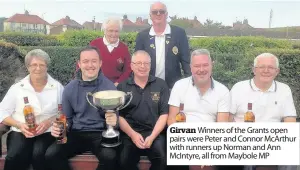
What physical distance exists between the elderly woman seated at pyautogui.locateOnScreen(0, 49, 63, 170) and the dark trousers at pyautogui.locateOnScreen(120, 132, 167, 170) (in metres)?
0.70

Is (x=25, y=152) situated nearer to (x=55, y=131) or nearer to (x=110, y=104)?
(x=55, y=131)

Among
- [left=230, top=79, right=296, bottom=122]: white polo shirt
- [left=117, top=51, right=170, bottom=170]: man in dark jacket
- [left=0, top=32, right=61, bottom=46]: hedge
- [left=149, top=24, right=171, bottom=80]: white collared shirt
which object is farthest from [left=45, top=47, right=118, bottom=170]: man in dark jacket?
[left=0, top=32, right=61, bottom=46]: hedge

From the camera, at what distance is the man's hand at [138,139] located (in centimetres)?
307

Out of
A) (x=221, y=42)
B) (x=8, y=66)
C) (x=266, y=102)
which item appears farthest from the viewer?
(x=221, y=42)

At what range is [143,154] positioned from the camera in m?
3.12

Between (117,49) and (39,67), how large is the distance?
1.01 m

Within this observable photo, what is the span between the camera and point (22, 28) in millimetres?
21422

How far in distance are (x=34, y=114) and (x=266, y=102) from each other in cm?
216

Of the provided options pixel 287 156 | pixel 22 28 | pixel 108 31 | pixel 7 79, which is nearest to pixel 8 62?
pixel 7 79

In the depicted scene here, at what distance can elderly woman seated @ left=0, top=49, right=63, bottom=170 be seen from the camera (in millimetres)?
3018

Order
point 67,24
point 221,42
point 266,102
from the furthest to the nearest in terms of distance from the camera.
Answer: point 67,24 → point 221,42 → point 266,102

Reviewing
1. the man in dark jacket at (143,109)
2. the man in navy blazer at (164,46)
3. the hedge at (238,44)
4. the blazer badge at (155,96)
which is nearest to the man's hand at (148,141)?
the man in dark jacket at (143,109)

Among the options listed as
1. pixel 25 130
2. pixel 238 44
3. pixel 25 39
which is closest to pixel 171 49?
pixel 25 130

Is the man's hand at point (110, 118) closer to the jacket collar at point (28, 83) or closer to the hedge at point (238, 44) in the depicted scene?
the jacket collar at point (28, 83)
